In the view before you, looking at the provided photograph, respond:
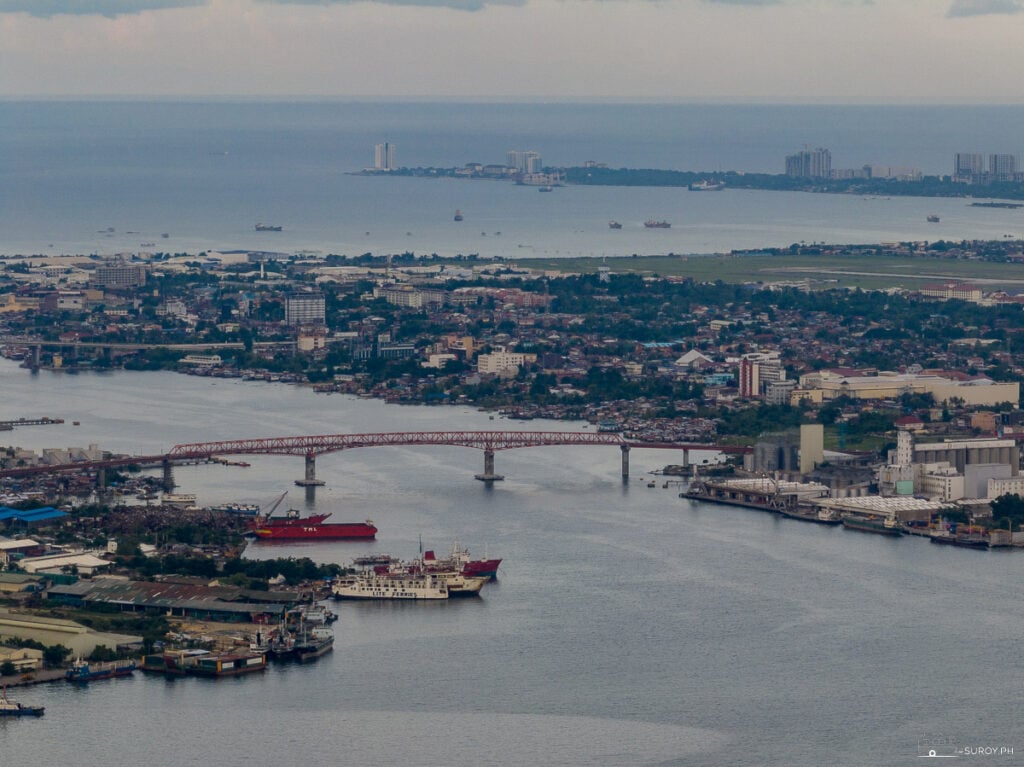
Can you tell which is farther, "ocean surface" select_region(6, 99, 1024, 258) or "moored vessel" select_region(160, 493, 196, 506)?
"ocean surface" select_region(6, 99, 1024, 258)

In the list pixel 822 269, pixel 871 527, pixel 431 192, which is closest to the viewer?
pixel 871 527

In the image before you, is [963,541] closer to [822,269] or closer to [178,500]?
[178,500]

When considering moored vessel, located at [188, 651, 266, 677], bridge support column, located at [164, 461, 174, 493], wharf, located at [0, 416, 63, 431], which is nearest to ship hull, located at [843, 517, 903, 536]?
bridge support column, located at [164, 461, 174, 493]

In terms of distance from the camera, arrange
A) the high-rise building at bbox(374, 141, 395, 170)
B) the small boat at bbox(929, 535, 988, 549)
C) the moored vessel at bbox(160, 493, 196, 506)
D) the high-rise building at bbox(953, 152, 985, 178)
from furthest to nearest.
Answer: the high-rise building at bbox(374, 141, 395, 170), the high-rise building at bbox(953, 152, 985, 178), the moored vessel at bbox(160, 493, 196, 506), the small boat at bbox(929, 535, 988, 549)

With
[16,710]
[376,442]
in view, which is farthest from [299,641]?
[376,442]

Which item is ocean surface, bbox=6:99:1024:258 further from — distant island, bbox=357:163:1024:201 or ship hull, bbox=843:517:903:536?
ship hull, bbox=843:517:903:536

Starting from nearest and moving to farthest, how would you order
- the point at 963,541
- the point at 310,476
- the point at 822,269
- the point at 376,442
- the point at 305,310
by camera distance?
the point at 963,541 < the point at 310,476 < the point at 376,442 < the point at 305,310 < the point at 822,269

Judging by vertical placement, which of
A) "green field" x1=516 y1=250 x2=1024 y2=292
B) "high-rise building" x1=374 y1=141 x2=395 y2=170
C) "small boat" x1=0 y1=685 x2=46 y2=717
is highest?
"high-rise building" x1=374 y1=141 x2=395 y2=170
